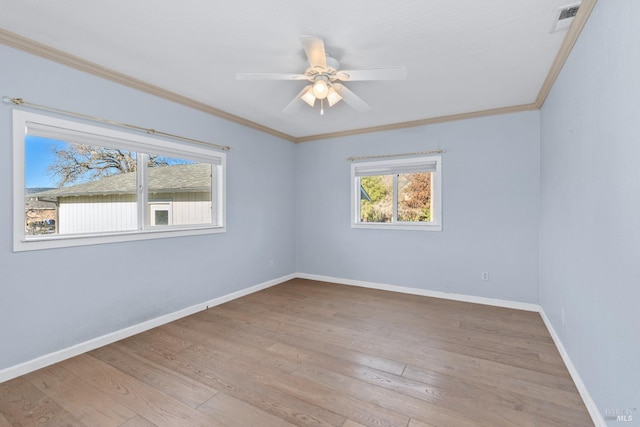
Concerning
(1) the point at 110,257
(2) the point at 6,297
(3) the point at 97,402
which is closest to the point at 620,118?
(3) the point at 97,402

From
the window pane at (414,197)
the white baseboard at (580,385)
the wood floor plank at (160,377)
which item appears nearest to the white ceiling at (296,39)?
the window pane at (414,197)

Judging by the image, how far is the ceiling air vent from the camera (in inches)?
70.0

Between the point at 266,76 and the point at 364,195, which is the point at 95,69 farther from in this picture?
the point at 364,195

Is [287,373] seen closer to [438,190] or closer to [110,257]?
[110,257]

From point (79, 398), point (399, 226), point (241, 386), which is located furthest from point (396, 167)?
point (79, 398)

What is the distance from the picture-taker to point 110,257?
2.65m

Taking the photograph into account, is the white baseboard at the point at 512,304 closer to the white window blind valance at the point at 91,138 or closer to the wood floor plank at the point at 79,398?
the wood floor plank at the point at 79,398

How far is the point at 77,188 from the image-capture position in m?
2.56

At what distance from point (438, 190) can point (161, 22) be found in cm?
351

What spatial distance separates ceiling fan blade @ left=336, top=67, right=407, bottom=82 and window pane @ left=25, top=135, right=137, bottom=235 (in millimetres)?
2265

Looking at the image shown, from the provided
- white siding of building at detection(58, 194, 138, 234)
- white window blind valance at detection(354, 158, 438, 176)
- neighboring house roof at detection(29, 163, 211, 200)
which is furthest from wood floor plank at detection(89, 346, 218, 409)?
white window blind valance at detection(354, 158, 438, 176)

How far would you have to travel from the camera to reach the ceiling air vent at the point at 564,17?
1778 millimetres

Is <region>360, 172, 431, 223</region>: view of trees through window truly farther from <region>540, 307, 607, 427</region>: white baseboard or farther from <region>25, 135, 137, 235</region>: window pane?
<region>25, 135, 137, 235</region>: window pane

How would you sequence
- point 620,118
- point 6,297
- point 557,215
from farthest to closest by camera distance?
1. point 557,215
2. point 6,297
3. point 620,118
